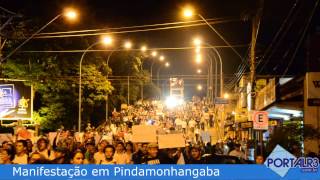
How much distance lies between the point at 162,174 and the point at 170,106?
243 ft

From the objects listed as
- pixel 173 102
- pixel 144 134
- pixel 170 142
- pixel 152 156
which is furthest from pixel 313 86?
pixel 173 102

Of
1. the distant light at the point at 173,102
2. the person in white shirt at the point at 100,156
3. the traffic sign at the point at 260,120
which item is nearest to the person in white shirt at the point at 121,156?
the person in white shirt at the point at 100,156

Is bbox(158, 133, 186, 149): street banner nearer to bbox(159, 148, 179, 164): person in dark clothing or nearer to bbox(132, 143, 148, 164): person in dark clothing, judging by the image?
bbox(159, 148, 179, 164): person in dark clothing

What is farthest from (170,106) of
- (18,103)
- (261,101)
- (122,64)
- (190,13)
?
(190,13)

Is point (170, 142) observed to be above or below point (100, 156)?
above

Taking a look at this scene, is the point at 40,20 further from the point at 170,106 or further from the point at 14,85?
the point at 170,106

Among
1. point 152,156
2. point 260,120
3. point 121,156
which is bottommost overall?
point 121,156

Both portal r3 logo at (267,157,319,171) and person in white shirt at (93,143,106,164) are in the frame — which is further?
person in white shirt at (93,143,106,164)

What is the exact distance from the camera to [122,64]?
2854 inches

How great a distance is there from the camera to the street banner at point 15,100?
101ft

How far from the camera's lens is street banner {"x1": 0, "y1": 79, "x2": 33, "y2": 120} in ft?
101

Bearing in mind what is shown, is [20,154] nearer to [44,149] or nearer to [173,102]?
[44,149]

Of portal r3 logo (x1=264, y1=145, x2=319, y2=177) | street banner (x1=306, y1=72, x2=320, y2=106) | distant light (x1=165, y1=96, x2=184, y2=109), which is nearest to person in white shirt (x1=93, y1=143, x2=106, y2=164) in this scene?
portal r3 logo (x1=264, y1=145, x2=319, y2=177)

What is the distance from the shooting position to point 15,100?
33625 millimetres
